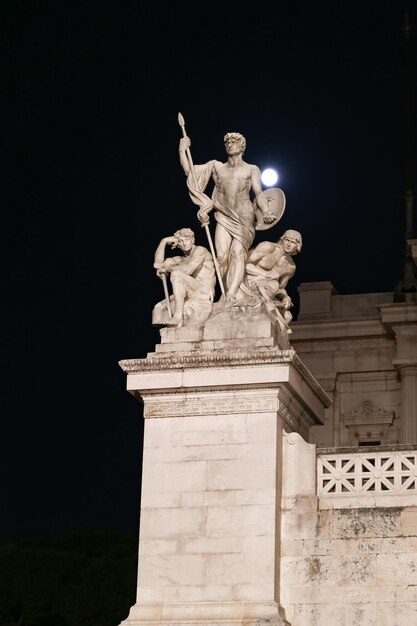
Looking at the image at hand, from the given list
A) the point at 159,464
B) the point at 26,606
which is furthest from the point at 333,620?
the point at 26,606

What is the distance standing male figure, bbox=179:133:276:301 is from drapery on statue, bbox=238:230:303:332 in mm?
165

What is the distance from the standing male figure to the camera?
80.7 feet

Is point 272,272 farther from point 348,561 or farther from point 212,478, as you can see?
point 348,561

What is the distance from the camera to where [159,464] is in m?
23.3

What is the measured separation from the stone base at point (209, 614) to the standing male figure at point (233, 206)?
4882 millimetres

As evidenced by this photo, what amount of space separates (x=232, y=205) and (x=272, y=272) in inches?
49.4

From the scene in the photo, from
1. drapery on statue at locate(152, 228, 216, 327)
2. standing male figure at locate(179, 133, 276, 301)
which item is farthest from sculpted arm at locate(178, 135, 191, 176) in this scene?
drapery on statue at locate(152, 228, 216, 327)

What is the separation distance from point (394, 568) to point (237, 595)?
2227mm

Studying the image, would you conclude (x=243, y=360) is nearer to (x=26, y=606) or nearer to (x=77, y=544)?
(x=26, y=606)

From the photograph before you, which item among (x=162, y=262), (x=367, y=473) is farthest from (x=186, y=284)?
(x=367, y=473)

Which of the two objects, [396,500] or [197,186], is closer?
[396,500]

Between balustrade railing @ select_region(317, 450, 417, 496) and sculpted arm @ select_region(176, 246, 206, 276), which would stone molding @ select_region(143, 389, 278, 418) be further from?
sculpted arm @ select_region(176, 246, 206, 276)

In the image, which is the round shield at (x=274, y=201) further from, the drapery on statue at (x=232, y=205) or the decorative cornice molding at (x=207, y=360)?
the decorative cornice molding at (x=207, y=360)

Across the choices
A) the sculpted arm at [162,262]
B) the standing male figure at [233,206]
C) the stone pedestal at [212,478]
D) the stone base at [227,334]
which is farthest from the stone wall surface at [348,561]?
the sculpted arm at [162,262]
